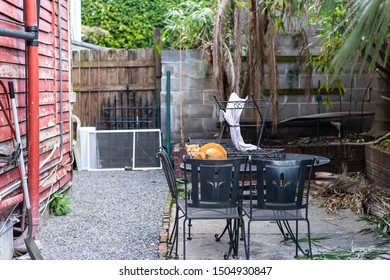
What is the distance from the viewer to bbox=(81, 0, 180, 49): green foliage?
43.1 ft

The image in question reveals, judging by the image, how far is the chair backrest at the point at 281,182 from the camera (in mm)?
4344

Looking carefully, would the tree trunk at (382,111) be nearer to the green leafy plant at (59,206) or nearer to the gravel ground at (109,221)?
the gravel ground at (109,221)

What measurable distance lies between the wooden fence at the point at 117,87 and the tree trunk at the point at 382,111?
3.23 m

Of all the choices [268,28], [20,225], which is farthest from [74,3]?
[20,225]

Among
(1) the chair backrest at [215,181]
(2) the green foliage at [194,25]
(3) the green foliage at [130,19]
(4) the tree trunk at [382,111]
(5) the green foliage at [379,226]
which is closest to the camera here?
(1) the chair backrest at [215,181]

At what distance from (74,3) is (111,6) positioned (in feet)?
9.30

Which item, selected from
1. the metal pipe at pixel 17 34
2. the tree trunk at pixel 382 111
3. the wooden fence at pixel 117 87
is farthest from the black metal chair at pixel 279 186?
the wooden fence at pixel 117 87

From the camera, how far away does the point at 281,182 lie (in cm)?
441

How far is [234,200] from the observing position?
4.45 m

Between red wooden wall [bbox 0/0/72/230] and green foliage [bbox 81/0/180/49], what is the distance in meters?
5.93

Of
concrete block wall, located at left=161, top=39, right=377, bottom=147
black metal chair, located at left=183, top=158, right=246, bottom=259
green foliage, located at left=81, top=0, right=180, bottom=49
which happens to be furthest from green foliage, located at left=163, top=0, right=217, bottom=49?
black metal chair, located at left=183, top=158, right=246, bottom=259

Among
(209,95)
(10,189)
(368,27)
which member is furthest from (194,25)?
(368,27)

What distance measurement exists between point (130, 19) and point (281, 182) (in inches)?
372
